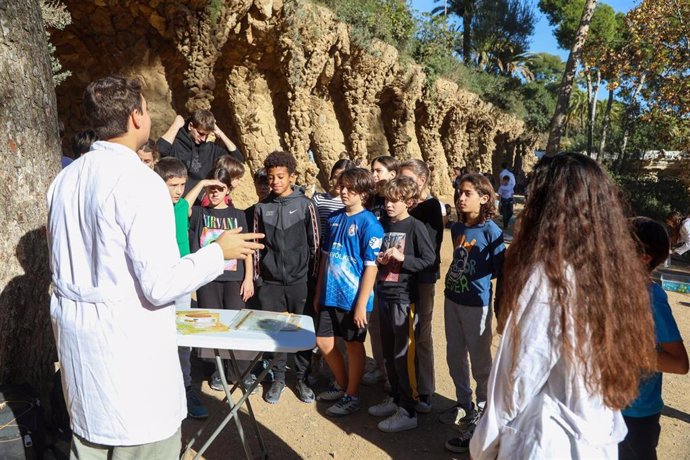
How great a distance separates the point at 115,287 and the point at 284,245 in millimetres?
2304

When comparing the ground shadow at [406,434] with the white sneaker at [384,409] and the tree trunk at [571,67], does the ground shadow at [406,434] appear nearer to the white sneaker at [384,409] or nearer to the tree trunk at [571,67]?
the white sneaker at [384,409]

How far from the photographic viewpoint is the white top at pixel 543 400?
1.58 meters

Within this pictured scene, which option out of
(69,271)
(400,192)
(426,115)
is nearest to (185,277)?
(69,271)

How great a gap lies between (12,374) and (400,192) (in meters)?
Answer: 2.74

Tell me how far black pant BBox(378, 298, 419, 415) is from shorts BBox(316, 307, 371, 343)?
8.2 inches

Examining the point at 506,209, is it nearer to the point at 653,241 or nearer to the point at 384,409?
the point at 384,409

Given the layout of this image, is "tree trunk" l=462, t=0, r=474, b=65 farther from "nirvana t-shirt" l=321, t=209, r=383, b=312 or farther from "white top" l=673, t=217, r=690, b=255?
"nirvana t-shirt" l=321, t=209, r=383, b=312

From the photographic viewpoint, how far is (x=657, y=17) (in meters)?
12.9

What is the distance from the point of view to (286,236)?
13.5ft

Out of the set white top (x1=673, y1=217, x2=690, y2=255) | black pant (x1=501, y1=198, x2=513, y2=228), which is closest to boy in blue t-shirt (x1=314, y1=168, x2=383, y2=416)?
white top (x1=673, y1=217, x2=690, y2=255)

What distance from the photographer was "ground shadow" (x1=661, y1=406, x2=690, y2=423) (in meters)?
4.24

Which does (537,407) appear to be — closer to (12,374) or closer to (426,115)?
(12,374)

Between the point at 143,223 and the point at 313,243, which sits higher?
the point at 143,223

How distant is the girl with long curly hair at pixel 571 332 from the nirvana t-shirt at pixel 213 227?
2819mm
